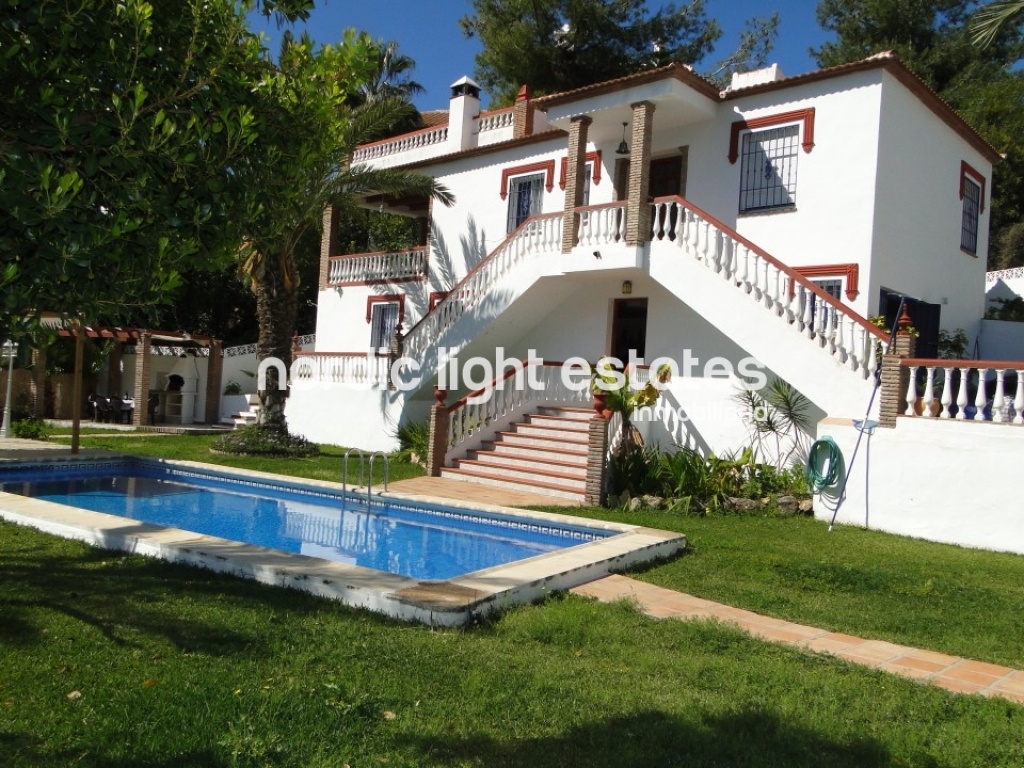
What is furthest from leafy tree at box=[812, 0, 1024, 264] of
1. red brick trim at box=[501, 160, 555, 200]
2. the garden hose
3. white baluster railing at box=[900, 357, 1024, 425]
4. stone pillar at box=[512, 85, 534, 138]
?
the garden hose

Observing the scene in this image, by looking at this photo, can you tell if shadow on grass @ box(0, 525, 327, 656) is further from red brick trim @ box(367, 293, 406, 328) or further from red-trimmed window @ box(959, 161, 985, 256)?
red-trimmed window @ box(959, 161, 985, 256)

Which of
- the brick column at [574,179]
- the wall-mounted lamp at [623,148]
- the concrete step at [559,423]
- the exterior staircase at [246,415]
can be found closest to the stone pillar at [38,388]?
the exterior staircase at [246,415]

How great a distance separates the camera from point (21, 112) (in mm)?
5324

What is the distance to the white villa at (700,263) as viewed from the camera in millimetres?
13711

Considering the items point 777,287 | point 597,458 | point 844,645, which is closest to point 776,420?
point 777,287

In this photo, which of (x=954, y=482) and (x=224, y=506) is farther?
(x=224, y=506)

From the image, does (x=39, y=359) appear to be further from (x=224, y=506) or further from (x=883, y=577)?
(x=883, y=577)

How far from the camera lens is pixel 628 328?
18141 millimetres

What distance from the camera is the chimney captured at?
23.1 m

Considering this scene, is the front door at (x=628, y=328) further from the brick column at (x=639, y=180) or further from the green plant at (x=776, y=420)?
the green plant at (x=776, y=420)

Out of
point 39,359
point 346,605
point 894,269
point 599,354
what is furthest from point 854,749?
point 39,359

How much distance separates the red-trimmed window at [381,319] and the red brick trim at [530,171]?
506 centimetres

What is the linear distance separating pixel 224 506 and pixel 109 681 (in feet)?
29.9

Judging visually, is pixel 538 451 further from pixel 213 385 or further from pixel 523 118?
pixel 213 385
